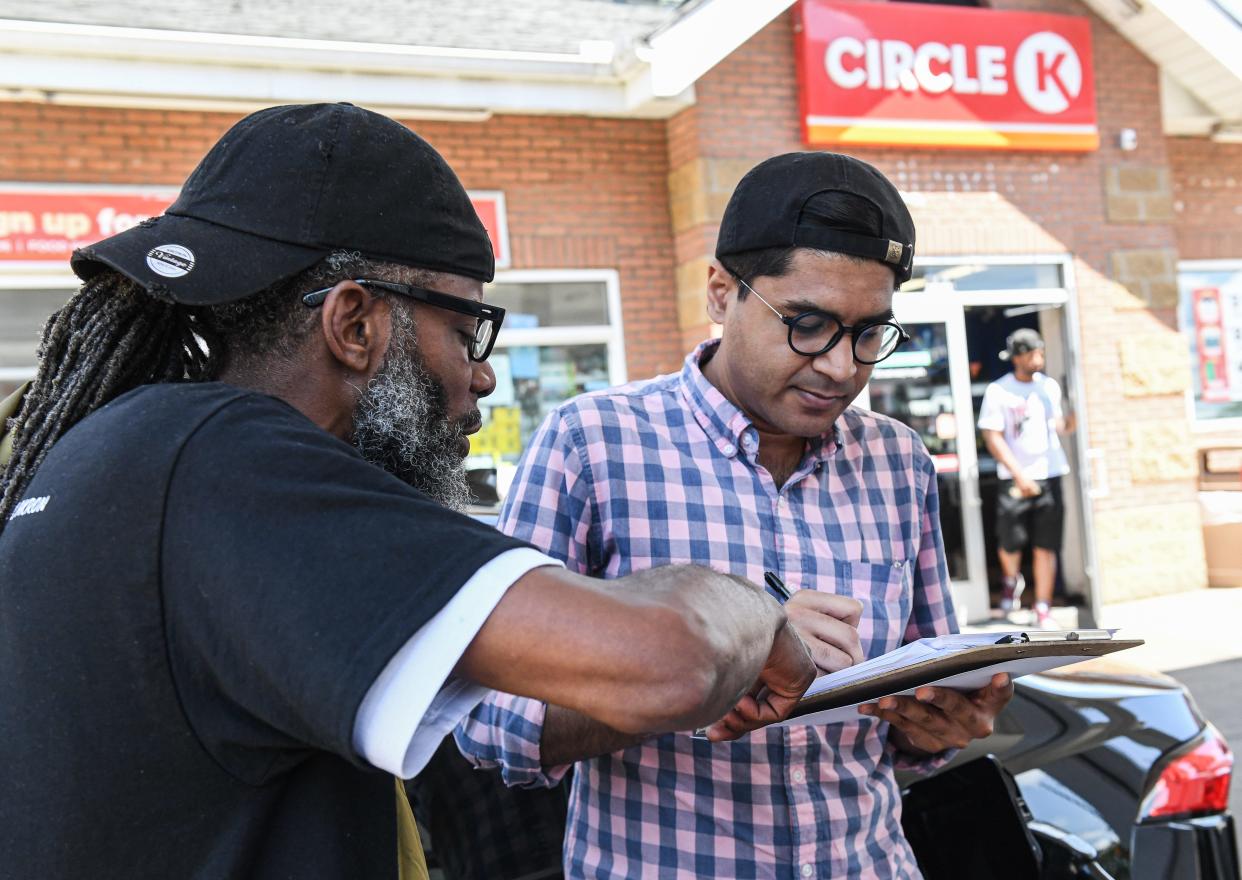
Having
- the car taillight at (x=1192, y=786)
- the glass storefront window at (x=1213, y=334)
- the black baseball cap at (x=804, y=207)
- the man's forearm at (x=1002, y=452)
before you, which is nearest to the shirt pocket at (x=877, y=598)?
the black baseball cap at (x=804, y=207)

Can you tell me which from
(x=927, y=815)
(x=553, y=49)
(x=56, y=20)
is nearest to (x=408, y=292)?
(x=927, y=815)

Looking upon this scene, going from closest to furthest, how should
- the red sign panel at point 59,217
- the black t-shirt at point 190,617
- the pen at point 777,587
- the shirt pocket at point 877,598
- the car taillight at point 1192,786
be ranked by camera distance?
1. the black t-shirt at point 190,617
2. the pen at point 777,587
3. the shirt pocket at point 877,598
4. the car taillight at point 1192,786
5. the red sign panel at point 59,217

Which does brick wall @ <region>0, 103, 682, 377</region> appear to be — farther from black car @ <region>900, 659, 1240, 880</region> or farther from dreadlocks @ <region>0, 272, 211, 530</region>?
dreadlocks @ <region>0, 272, 211, 530</region>

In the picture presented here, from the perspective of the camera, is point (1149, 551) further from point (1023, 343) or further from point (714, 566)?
point (714, 566)

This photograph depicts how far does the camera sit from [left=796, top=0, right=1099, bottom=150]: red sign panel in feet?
27.7

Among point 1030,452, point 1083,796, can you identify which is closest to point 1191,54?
point 1030,452

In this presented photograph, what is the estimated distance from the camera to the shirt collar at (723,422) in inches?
75.5

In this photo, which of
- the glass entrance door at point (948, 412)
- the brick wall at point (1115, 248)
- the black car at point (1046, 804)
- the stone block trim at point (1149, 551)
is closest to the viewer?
the black car at point (1046, 804)

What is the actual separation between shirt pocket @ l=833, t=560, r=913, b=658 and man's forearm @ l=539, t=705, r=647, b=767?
442 mm

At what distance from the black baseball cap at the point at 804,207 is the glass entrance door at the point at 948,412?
22.6 feet

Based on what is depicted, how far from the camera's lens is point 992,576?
8.87 m

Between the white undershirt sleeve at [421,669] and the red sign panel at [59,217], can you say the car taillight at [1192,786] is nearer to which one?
the white undershirt sleeve at [421,669]

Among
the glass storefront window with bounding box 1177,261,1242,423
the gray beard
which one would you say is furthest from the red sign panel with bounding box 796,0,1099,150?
the gray beard

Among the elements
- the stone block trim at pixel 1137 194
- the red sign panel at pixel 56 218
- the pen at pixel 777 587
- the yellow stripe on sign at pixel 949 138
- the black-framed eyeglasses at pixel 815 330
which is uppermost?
the yellow stripe on sign at pixel 949 138
